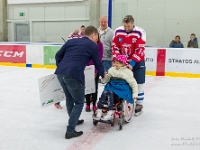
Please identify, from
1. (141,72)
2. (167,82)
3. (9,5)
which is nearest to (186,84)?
(167,82)

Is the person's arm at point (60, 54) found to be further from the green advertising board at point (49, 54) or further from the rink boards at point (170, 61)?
Result: the green advertising board at point (49, 54)

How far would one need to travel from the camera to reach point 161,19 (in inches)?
405

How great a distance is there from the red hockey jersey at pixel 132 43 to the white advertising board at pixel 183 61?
352cm

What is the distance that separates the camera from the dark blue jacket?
8.80 ft

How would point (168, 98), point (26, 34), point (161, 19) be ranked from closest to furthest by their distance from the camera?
1. point (168, 98)
2. point (161, 19)
3. point (26, 34)

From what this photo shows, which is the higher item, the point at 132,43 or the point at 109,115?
the point at 132,43

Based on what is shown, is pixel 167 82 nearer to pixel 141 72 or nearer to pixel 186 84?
pixel 186 84

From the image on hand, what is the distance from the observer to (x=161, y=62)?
7027 millimetres

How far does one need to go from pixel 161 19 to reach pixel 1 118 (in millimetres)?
7935

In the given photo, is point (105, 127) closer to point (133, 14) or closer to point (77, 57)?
point (77, 57)

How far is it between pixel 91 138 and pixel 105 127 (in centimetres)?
37

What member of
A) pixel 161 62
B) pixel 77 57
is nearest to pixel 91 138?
pixel 77 57

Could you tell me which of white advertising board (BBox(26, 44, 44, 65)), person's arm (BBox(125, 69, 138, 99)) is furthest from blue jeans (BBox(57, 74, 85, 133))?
white advertising board (BBox(26, 44, 44, 65))

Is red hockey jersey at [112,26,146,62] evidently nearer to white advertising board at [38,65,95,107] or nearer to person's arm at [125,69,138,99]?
person's arm at [125,69,138,99]
